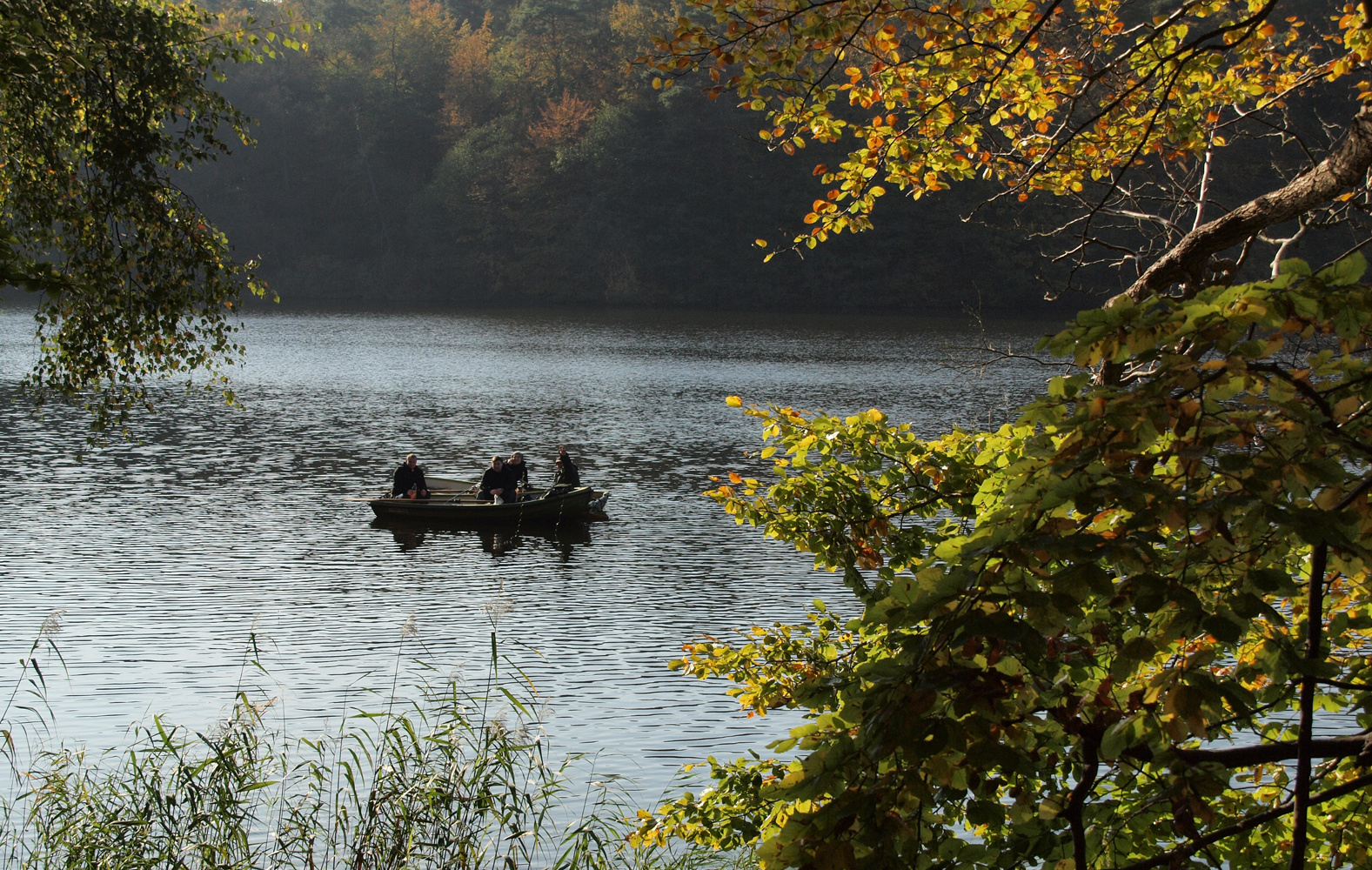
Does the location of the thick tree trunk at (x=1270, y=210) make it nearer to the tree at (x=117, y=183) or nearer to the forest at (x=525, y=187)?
the tree at (x=117, y=183)

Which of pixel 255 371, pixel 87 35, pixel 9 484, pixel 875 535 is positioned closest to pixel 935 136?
pixel 875 535

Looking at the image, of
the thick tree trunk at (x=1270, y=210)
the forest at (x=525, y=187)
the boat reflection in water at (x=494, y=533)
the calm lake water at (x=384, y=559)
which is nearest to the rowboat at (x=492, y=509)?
the boat reflection in water at (x=494, y=533)

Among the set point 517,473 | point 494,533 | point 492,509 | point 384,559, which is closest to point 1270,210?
point 384,559

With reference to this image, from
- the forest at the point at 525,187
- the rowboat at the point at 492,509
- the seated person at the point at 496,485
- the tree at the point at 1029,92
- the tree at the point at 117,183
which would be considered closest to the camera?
the tree at the point at 1029,92

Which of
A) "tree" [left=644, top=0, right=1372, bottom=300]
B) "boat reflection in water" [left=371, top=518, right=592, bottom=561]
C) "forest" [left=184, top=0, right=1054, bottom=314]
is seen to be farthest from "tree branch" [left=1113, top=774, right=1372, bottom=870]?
"forest" [left=184, top=0, right=1054, bottom=314]

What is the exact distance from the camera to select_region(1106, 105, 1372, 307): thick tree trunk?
4102 mm

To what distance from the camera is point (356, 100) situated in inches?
3816

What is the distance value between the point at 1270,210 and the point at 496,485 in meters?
19.0

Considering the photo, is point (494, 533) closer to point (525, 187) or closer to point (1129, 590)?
point (1129, 590)

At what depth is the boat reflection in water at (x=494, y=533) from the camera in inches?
828

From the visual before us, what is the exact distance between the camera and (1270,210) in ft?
Answer: 14.7

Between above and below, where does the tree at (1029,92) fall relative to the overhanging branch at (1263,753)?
above

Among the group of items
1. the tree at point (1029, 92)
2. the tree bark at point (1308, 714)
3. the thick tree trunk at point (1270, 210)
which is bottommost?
the tree bark at point (1308, 714)

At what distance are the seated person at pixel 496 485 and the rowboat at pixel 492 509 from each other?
179 mm
